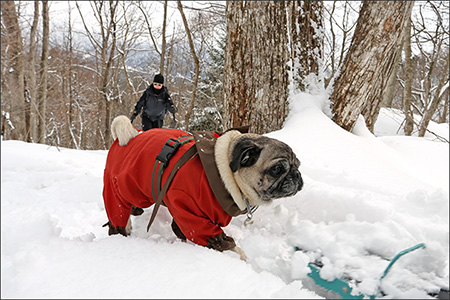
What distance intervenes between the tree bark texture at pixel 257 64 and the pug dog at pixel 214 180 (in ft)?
6.22

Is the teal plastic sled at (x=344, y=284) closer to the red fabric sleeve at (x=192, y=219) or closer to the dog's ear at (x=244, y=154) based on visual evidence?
the red fabric sleeve at (x=192, y=219)

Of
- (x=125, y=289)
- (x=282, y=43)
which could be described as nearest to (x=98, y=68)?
(x=282, y=43)

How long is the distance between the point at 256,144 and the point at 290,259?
35.1 inches

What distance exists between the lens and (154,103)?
8.38 meters

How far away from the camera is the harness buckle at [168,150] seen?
2.28 metres

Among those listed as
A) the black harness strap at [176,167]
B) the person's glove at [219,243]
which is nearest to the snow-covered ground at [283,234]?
the person's glove at [219,243]

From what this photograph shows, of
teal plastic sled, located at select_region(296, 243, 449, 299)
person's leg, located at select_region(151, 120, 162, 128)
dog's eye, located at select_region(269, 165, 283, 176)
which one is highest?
→ dog's eye, located at select_region(269, 165, 283, 176)

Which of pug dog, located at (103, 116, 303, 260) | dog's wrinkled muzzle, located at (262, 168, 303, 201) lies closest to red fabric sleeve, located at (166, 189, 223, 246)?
pug dog, located at (103, 116, 303, 260)

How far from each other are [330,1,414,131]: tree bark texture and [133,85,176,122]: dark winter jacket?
5.39 m

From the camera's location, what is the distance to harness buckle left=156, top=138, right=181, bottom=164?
2275 millimetres

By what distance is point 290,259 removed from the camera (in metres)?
2.02

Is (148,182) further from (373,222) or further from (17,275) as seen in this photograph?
(373,222)

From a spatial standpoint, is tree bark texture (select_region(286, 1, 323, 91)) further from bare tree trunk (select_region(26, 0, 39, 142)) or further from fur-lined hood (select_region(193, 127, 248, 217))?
bare tree trunk (select_region(26, 0, 39, 142))

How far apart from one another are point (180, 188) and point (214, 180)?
0.27 m
